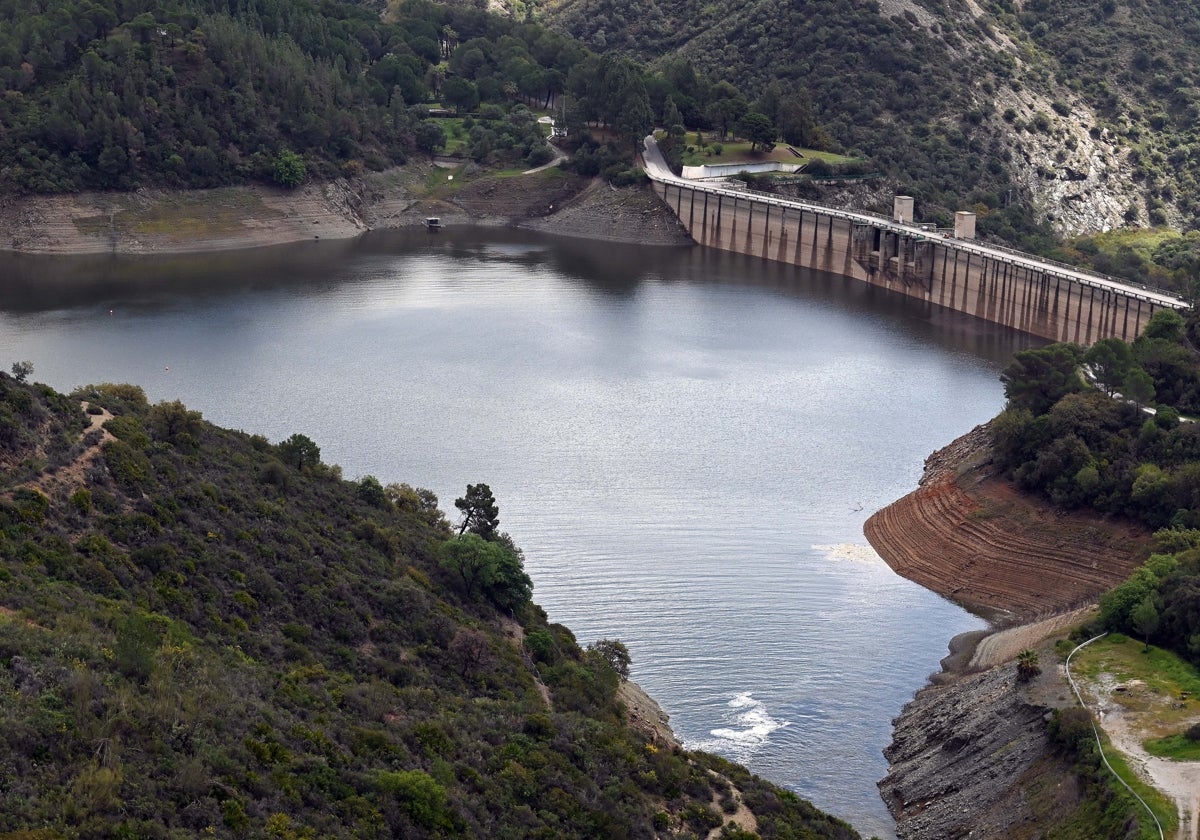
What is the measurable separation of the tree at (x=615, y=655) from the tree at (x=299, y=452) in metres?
10.0

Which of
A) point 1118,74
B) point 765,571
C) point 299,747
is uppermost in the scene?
point 1118,74

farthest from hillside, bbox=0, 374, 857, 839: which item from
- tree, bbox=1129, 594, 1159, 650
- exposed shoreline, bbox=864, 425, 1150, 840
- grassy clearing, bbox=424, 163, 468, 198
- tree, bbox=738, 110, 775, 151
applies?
grassy clearing, bbox=424, 163, 468, 198

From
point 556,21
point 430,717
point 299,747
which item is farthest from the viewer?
point 556,21

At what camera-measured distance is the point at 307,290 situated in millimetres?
99875

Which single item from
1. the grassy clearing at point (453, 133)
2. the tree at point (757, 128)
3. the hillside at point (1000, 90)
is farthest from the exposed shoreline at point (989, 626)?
the grassy clearing at point (453, 133)

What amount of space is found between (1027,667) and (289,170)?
85376mm

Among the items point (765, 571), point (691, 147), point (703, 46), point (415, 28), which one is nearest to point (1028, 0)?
point (703, 46)

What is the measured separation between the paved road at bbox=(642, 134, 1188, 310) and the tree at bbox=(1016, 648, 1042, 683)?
38.3 meters

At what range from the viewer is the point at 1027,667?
45812 mm

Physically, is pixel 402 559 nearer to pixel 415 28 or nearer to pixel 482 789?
pixel 482 789

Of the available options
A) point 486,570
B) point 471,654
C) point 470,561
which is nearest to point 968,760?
point 471,654

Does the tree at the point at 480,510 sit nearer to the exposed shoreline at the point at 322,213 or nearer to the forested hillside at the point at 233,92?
the exposed shoreline at the point at 322,213

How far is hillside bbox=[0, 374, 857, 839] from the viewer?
2836 centimetres

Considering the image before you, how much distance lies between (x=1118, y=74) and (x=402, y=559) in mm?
105118
